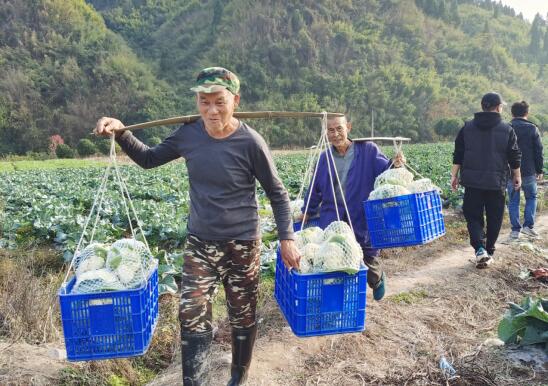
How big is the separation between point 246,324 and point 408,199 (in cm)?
183

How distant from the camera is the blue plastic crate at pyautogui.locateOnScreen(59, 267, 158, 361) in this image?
2.55m

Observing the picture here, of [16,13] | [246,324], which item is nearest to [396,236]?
[246,324]

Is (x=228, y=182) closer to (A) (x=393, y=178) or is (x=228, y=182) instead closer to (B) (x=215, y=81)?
(B) (x=215, y=81)

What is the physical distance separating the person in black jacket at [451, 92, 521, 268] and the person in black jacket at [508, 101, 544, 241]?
165 centimetres

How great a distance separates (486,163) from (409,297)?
1968 mm

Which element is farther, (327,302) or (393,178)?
(393,178)

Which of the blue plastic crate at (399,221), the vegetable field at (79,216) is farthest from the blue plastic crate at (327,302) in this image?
the vegetable field at (79,216)

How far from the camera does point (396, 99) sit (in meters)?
60.5

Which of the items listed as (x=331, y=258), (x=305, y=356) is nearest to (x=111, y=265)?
(x=331, y=258)

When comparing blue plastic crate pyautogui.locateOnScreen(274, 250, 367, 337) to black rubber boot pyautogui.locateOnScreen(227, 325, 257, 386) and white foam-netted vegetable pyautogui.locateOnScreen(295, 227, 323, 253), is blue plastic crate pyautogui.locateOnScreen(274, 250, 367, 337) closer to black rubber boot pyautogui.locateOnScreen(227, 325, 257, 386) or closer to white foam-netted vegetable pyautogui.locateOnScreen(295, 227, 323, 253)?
black rubber boot pyautogui.locateOnScreen(227, 325, 257, 386)

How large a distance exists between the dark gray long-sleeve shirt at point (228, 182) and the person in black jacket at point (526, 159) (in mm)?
5734

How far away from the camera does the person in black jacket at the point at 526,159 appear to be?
282 inches

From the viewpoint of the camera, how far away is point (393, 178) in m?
4.08

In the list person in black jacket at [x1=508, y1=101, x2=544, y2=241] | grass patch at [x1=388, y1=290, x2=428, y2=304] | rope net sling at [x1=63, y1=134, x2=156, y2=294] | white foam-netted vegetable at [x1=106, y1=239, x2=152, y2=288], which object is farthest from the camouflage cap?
person in black jacket at [x1=508, y1=101, x2=544, y2=241]
